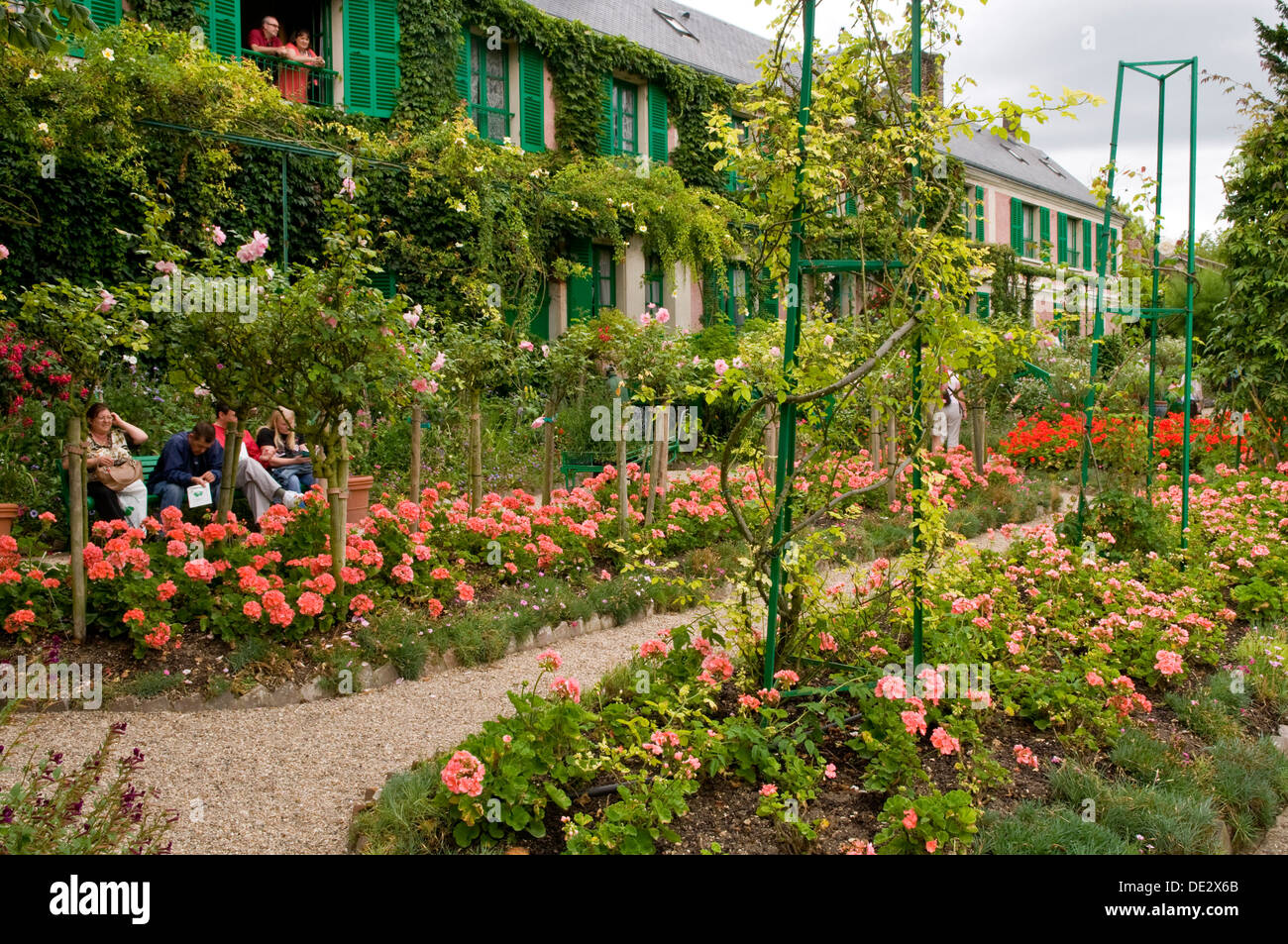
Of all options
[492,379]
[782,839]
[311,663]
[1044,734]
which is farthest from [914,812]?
[492,379]

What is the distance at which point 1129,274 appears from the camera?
23.2 ft

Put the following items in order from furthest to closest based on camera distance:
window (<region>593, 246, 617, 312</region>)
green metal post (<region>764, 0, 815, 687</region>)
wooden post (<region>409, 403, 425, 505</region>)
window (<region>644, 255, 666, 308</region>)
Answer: window (<region>644, 255, 666, 308</region>)
window (<region>593, 246, 617, 312</region>)
wooden post (<region>409, 403, 425, 505</region>)
green metal post (<region>764, 0, 815, 687</region>)

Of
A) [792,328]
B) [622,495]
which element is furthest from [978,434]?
[792,328]

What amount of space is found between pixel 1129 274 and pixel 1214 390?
4753 millimetres

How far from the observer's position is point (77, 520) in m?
4.91

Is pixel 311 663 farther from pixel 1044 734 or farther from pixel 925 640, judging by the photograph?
pixel 1044 734

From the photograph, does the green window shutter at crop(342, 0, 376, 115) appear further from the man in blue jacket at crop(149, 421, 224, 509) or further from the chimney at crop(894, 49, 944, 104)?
the chimney at crop(894, 49, 944, 104)

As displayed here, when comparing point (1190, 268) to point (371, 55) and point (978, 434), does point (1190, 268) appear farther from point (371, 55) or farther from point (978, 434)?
point (371, 55)

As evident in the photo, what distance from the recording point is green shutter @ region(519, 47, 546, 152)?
47.5 feet

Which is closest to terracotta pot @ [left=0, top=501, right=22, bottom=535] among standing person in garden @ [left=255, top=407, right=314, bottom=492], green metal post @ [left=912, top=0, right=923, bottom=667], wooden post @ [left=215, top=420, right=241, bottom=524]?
wooden post @ [left=215, top=420, right=241, bottom=524]

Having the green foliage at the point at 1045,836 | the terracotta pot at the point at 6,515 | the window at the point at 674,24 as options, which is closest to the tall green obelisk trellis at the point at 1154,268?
the green foliage at the point at 1045,836

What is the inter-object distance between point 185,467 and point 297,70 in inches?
305

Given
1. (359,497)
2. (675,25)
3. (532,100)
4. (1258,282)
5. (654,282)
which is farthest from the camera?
(675,25)

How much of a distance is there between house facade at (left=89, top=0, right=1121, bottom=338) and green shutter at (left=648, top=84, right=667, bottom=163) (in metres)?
0.02
